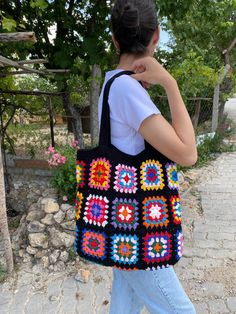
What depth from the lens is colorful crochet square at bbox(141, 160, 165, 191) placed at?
1.20 metres

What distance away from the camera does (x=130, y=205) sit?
3.98 ft

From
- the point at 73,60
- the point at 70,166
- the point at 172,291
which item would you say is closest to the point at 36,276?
the point at 70,166

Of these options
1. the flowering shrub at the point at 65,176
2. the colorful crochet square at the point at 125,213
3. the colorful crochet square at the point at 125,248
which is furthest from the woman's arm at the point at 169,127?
the flowering shrub at the point at 65,176

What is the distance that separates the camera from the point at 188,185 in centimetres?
504

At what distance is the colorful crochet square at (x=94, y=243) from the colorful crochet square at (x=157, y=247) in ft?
0.54

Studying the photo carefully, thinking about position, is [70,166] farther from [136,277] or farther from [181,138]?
[181,138]

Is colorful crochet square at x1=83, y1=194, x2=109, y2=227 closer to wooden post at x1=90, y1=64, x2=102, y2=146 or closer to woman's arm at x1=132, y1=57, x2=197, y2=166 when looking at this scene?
woman's arm at x1=132, y1=57, x2=197, y2=166

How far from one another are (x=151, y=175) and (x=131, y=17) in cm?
54

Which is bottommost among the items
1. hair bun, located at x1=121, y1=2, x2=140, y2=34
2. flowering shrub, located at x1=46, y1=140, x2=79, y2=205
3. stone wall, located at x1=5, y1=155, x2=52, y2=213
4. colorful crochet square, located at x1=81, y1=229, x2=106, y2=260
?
stone wall, located at x1=5, y1=155, x2=52, y2=213

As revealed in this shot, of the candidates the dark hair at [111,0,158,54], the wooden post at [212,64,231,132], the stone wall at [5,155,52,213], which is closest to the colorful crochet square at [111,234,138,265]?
the dark hair at [111,0,158,54]

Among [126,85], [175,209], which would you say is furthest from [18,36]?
[175,209]

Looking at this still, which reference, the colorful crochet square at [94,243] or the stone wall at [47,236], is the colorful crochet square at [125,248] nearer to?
the colorful crochet square at [94,243]

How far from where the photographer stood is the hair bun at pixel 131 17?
3.62 feet

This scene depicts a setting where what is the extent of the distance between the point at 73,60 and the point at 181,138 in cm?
318
